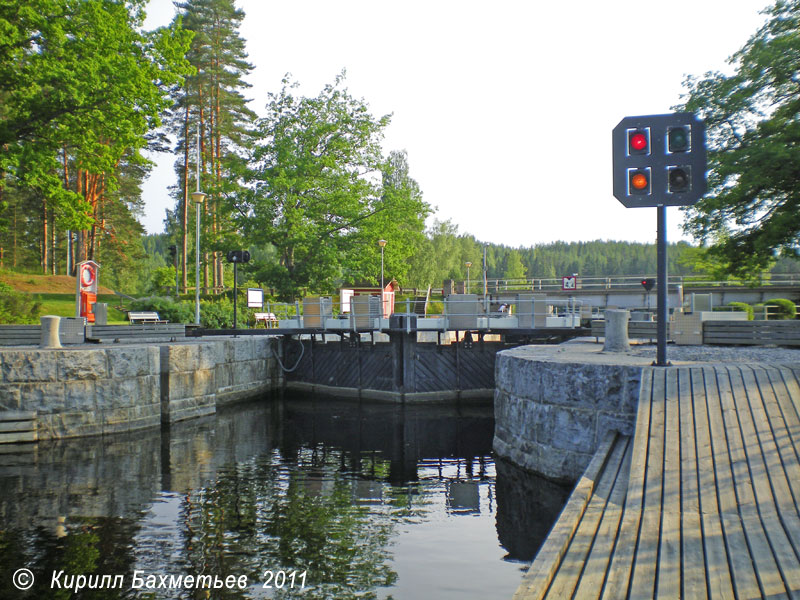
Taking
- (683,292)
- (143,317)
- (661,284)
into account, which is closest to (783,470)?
(661,284)

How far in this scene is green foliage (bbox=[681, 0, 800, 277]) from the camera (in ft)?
56.6

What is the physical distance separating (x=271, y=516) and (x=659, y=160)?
747 cm

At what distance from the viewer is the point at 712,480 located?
5.87 m

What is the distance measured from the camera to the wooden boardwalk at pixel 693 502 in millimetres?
4250

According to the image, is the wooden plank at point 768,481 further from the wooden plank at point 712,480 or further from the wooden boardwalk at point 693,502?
the wooden plank at point 712,480

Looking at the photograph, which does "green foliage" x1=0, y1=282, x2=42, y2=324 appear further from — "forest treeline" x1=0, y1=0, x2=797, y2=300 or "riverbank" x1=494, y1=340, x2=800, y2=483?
"riverbank" x1=494, y1=340, x2=800, y2=483

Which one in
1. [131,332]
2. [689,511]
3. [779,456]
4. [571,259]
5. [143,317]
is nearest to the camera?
[689,511]

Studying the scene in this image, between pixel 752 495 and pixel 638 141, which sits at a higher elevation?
pixel 638 141

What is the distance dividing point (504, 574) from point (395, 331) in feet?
44.5

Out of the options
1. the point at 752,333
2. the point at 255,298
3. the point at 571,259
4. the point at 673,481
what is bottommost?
the point at 673,481

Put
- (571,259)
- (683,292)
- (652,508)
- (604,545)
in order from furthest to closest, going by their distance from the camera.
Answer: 1. (571,259)
2. (683,292)
3. (652,508)
4. (604,545)

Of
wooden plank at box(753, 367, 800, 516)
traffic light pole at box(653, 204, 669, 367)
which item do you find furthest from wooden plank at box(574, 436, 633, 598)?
traffic light pole at box(653, 204, 669, 367)

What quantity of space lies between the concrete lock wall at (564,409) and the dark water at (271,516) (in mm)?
502

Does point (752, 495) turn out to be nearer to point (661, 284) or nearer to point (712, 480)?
point (712, 480)
